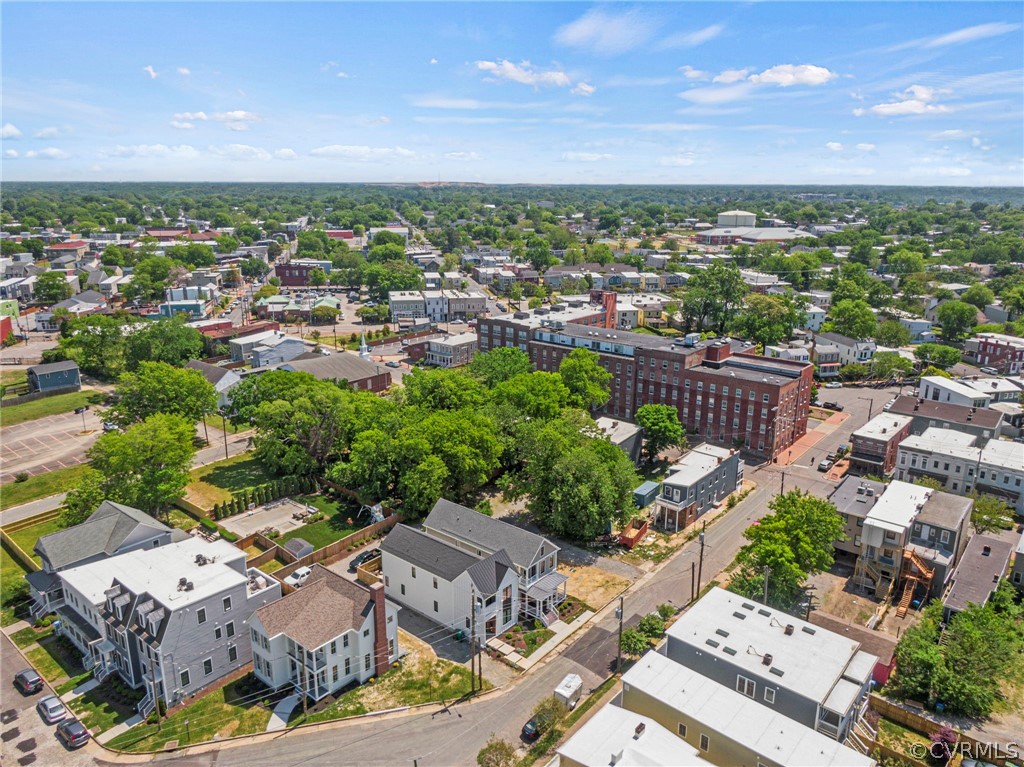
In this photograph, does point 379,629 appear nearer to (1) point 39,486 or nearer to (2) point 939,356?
(1) point 39,486

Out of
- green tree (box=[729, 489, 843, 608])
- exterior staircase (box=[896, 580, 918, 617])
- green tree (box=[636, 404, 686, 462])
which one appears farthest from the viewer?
green tree (box=[636, 404, 686, 462])

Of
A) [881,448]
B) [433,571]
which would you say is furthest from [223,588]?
Result: [881,448]

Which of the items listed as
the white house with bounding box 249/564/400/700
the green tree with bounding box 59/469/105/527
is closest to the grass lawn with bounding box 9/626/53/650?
the green tree with bounding box 59/469/105/527

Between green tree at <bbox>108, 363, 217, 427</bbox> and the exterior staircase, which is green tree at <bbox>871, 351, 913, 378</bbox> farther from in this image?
green tree at <bbox>108, 363, 217, 427</bbox>

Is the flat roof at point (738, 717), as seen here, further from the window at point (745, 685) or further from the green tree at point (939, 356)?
the green tree at point (939, 356)

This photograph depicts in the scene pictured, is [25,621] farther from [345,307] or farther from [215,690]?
[345,307]

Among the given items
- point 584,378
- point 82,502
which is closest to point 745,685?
point 584,378
